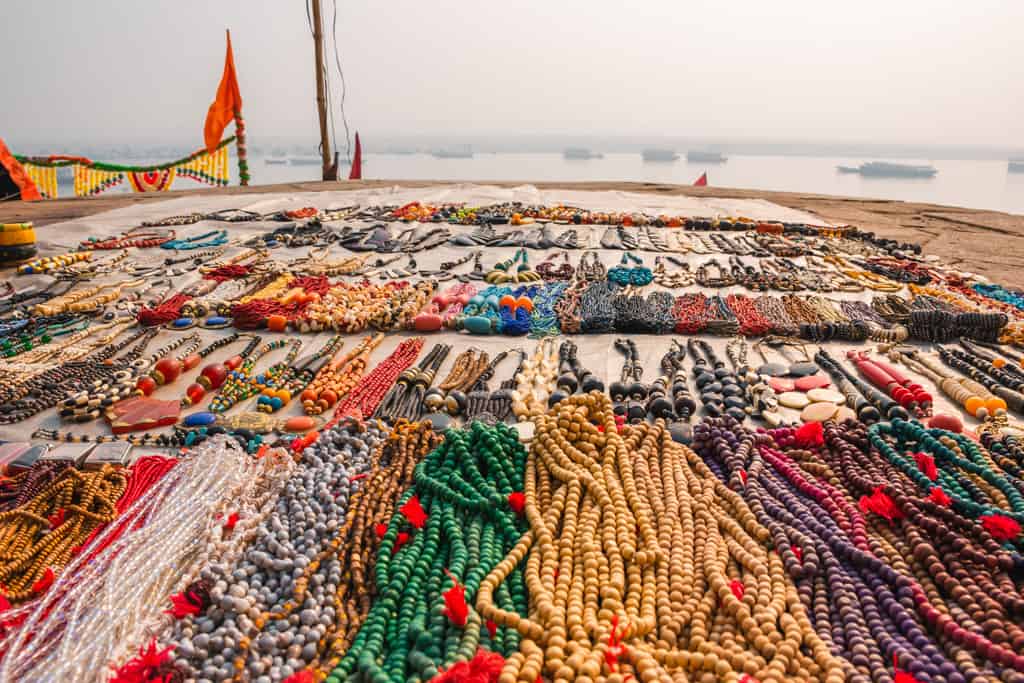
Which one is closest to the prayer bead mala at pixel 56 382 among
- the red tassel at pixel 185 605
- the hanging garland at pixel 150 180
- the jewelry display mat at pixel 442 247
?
the jewelry display mat at pixel 442 247

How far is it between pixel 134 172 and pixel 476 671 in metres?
10.2

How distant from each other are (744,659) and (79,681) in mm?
1417

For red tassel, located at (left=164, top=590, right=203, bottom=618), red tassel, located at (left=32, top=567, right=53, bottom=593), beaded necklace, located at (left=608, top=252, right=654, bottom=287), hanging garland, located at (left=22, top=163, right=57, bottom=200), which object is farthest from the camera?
hanging garland, located at (left=22, top=163, right=57, bottom=200)

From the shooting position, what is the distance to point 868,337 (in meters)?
3.29

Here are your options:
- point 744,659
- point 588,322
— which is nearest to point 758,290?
point 588,322

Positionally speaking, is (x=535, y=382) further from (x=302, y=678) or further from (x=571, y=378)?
(x=302, y=678)

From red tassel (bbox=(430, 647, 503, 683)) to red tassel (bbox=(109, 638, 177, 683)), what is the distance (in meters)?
0.59

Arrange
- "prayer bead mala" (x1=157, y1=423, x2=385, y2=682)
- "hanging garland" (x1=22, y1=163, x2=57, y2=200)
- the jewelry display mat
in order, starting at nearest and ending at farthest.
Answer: "prayer bead mala" (x1=157, y1=423, x2=385, y2=682) < the jewelry display mat < "hanging garland" (x1=22, y1=163, x2=57, y2=200)

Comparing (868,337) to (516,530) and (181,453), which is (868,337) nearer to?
(516,530)

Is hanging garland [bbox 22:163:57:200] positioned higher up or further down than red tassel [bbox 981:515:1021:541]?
higher up

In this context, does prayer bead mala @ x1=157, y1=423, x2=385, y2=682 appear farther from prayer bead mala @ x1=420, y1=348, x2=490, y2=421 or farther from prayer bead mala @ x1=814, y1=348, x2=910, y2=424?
prayer bead mala @ x1=814, y1=348, x2=910, y2=424

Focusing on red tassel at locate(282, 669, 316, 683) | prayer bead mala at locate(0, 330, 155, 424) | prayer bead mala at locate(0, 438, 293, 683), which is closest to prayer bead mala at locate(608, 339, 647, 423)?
prayer bead mala at locate(0, 438, 293, 683)

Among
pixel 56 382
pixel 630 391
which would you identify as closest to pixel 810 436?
pixel 630 391

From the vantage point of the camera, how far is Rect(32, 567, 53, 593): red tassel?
1.65m
